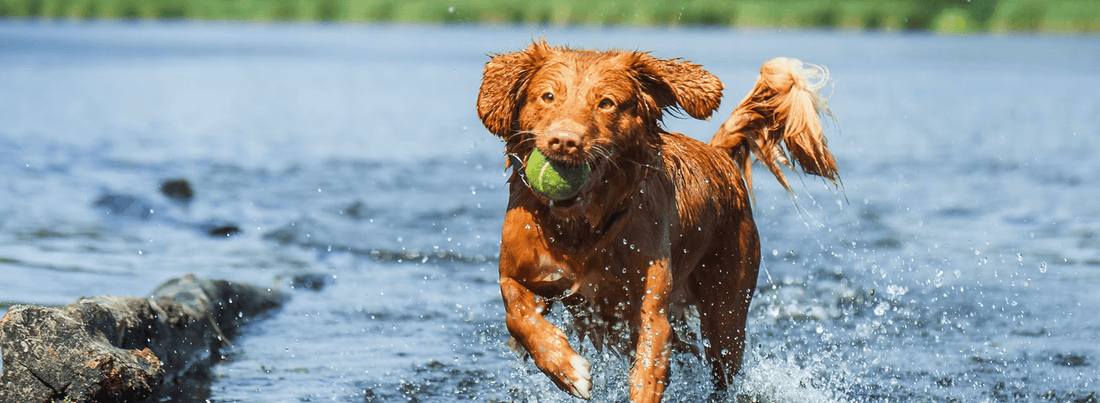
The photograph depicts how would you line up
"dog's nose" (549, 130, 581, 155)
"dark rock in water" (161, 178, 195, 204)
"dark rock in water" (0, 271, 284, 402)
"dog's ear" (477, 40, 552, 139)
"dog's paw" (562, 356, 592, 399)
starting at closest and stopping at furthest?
"dog's nose" (549, 130, 581, 155), "dog's paw" (562, 356, 592, 399), "dog's ear" (477, 40, 552, 139), "dark rock in water" (0, 271, 284, 402), "dark rock in water" (161, 178, 195, 204)

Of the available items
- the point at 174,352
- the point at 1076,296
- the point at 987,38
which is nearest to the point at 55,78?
the point at 174,352

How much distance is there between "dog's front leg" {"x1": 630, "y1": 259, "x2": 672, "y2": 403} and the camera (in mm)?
4387

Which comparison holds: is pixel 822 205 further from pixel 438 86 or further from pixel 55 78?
pixel 55 78

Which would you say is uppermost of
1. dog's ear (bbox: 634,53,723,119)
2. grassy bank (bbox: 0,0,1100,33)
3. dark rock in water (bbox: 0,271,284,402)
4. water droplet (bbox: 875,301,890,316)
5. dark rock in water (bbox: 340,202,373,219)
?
dog's ear (bbox: 634,53,723,119)

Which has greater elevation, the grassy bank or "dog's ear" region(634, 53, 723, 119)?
"dog's ear" region(634, 53, 723, 119)

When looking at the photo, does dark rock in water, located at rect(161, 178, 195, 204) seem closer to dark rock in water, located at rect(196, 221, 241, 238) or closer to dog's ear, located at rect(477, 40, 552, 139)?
dark rock in water, located at rect(196, 221, 241, 238)

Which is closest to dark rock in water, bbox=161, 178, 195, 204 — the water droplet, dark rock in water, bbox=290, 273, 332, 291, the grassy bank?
dark rock in water, bbox=290, 273, 332, 291

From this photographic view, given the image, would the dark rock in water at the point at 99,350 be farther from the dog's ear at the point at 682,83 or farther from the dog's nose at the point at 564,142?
the dog's ear at the point at 682,83

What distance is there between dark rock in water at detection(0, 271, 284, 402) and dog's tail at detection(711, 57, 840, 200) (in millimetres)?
3475

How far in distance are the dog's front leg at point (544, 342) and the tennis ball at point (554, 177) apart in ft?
1.94

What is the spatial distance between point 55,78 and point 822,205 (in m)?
23.0

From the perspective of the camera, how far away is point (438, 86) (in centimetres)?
2898

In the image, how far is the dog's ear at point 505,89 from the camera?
168 inches

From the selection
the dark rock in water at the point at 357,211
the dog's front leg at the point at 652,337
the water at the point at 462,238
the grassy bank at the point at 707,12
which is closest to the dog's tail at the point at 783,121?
the water at the point at 462,238
